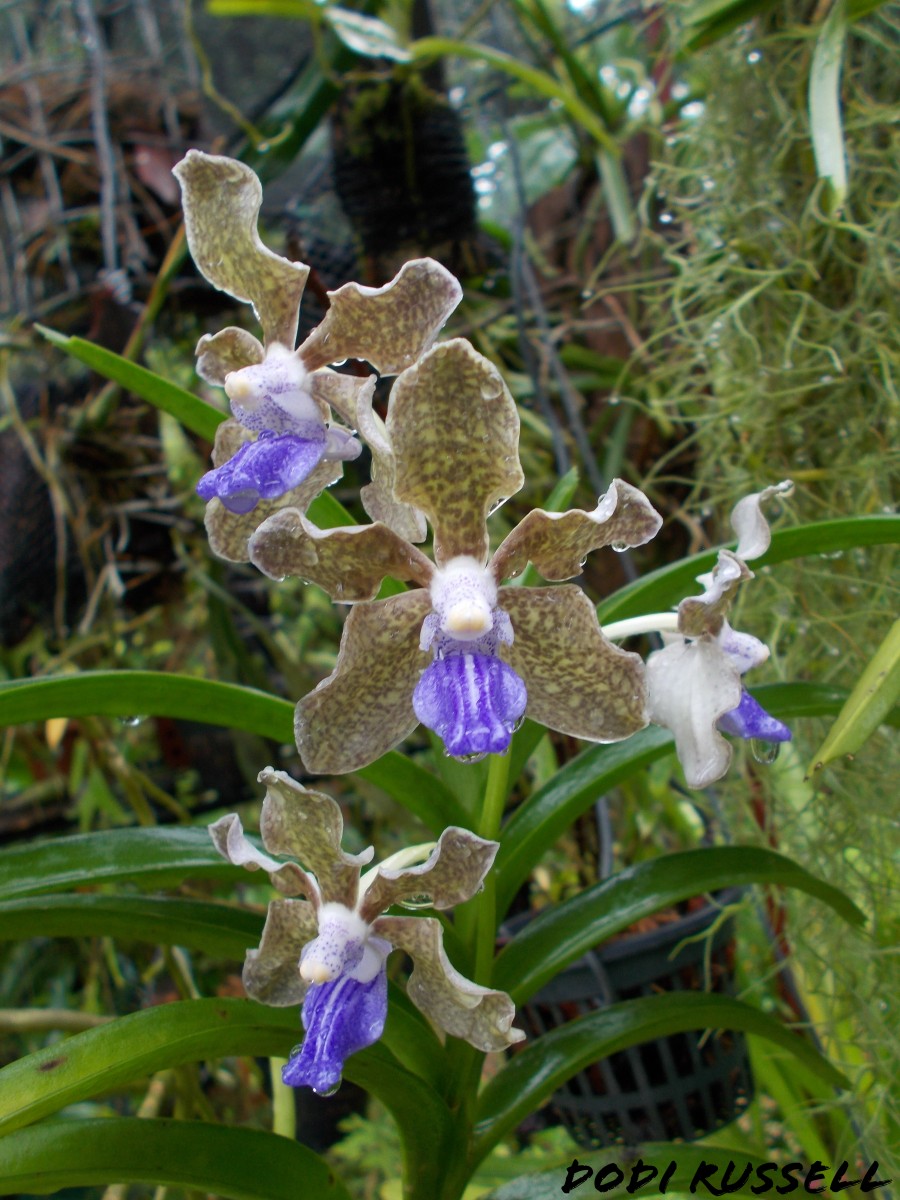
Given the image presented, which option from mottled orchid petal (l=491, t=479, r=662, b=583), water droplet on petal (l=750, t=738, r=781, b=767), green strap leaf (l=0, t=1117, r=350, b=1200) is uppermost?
mottled orchid petal (l=491, t=479, r=662, b=583)

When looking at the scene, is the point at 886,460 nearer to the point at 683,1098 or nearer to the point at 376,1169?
the point at 683,1098

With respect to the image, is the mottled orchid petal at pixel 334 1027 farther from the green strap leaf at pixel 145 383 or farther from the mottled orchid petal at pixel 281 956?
the green strap leaf at pixel 145 383

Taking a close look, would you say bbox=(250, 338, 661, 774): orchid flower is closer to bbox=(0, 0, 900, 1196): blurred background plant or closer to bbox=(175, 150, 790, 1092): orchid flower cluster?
bbox=(175, 150, 790, 1092): orchid flower cluster

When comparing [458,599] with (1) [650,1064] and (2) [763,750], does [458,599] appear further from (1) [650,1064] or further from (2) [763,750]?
(1) [650,1064]

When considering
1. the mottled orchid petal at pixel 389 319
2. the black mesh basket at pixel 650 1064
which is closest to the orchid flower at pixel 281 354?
the mottled orchid petal at pixel 389 319

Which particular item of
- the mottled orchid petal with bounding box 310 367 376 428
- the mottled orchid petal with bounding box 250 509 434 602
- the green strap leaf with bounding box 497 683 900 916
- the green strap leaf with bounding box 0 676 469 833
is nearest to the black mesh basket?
the green strap leaf with bounding box 497 683 900 916

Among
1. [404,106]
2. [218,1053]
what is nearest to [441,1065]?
[218,1053]

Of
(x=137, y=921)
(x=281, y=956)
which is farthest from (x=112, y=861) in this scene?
(x=281, y=956)
